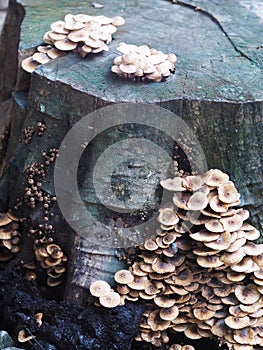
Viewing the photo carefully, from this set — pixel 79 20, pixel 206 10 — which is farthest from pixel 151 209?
pixel 206 10

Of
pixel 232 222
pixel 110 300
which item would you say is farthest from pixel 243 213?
pixel 110 300

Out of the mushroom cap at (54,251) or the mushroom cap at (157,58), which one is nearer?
Result: the mushroom cap at (157,58)

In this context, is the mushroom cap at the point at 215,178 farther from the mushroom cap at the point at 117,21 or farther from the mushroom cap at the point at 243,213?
the mushroom cap at the point at 117,21

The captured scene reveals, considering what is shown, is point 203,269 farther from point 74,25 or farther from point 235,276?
point 74,25

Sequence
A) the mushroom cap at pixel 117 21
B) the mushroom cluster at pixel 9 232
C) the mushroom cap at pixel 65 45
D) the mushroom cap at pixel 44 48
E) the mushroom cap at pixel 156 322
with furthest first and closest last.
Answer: the mushroom cap at pixel 117 21, the mushroom cluster at pixel 9 232, the mushroom cap at pixel 44 48, the mushroom cap at pixel 65 45, the mushroom cap at pixel 156 322

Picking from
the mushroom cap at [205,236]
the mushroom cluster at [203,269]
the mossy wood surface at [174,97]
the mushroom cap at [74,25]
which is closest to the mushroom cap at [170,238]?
the mushroom cluster at [203,269]

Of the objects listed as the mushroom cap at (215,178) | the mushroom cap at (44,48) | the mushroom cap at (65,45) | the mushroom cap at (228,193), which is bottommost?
the mushroom cap at (228,193)

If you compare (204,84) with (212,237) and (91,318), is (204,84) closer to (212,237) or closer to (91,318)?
(212,237)
